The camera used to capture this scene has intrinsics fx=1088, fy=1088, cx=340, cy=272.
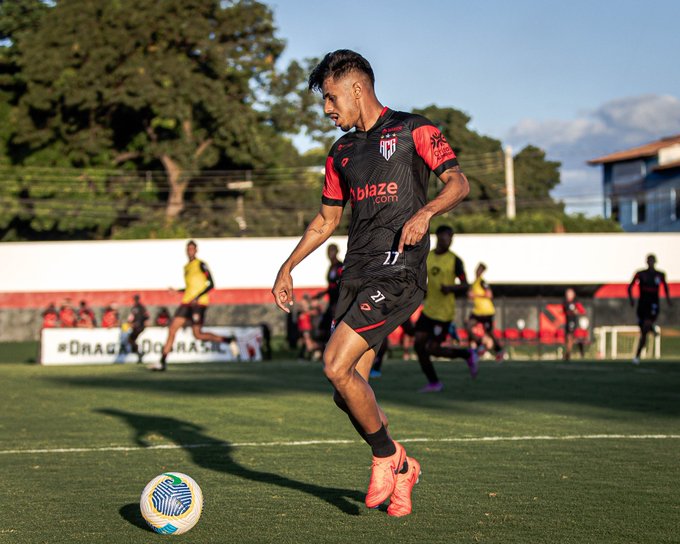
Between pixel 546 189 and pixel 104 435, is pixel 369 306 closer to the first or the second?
pixel 104 435

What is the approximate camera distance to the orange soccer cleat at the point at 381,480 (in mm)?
5750

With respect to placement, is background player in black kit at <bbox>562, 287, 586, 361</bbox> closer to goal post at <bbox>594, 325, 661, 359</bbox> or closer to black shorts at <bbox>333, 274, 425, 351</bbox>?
goal post at <bbox>594, 325, 661, 359</bbox>

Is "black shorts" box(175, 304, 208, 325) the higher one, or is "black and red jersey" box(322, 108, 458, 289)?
"black and red jersey" box(322, 108, 458, 289)

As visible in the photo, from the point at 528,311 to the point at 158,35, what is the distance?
91.3ft

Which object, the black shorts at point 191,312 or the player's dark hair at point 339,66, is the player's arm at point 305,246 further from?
the black shorts at point 191,312

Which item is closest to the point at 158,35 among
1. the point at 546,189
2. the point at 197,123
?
the point at 197,123

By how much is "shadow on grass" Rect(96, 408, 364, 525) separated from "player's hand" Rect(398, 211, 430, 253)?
162cm

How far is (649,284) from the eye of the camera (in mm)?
20797

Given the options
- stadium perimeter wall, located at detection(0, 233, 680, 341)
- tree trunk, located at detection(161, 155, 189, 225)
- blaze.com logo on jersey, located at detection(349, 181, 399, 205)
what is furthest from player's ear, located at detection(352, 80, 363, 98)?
tree trunk, located at detection(161, 155, 189, 225)

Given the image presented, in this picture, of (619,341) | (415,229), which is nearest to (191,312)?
(415,229)

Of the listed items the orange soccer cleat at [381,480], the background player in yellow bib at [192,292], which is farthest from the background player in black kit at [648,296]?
the orange soccer cleat at [381,480]

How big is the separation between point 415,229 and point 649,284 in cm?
1631

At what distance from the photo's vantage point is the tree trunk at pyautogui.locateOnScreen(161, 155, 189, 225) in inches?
2037

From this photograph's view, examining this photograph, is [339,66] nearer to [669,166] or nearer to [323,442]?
[323,442]
